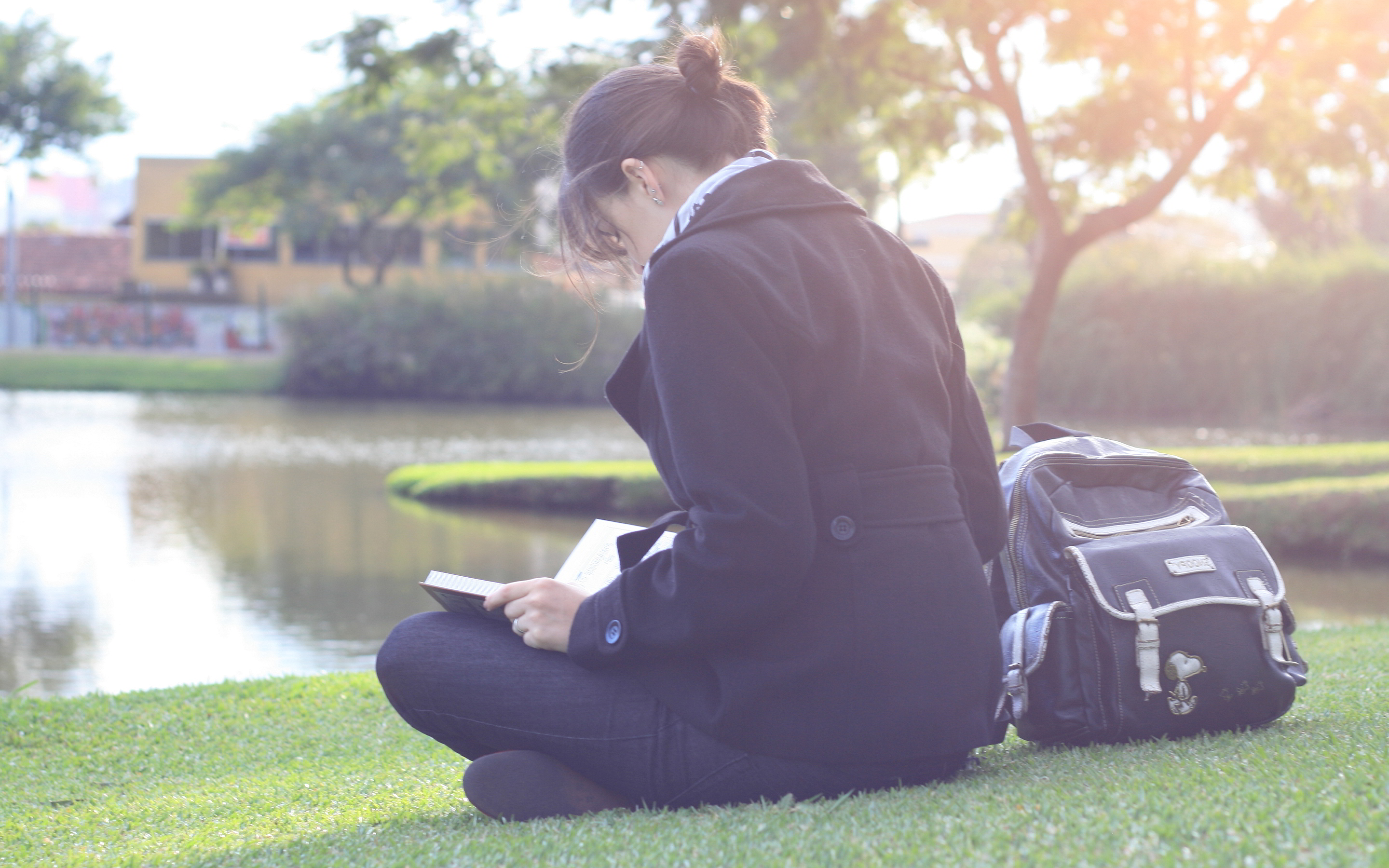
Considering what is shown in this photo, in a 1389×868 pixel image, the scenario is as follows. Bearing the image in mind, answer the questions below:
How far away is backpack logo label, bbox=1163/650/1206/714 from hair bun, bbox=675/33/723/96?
1192mm

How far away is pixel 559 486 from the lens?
31.4 feet

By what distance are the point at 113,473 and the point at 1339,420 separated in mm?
14669

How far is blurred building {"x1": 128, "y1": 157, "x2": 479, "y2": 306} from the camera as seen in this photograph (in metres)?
34.2

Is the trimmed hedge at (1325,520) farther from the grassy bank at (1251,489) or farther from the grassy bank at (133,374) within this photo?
the grassy bank at (133,374)

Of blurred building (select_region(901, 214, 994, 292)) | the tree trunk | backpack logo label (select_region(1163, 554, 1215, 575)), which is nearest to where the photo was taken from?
backpack logo label (select_region(1163, 554, 1215, 575))

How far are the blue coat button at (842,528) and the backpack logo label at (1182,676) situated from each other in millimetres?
661

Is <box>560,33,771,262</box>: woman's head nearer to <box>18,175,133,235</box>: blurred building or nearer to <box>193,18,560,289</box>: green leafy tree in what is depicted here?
<box>193,18,560,289</box>: green leafy tree

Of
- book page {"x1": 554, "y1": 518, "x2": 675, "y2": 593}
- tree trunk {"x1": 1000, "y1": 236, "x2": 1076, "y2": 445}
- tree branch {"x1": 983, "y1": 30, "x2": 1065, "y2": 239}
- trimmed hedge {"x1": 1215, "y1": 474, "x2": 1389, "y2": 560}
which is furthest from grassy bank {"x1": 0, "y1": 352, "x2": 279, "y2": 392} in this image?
book page {"x1": 554, "y1": 518, "x2": 675, "y2": 593}

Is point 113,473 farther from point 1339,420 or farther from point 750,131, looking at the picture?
point 1339,420

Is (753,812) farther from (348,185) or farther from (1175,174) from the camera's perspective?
(348,185)

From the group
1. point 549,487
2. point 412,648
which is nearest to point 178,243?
point 549,487

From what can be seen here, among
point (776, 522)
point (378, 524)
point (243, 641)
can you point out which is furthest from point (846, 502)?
point (378, 524)

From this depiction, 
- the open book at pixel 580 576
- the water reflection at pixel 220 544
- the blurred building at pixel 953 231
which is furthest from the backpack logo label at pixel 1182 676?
the blurred building at pixel 953 231

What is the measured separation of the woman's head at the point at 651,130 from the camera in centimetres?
189
